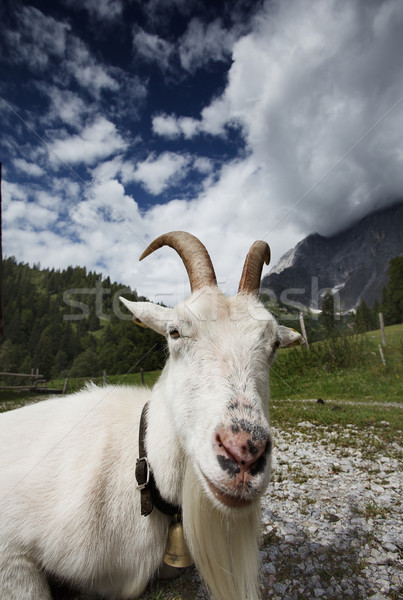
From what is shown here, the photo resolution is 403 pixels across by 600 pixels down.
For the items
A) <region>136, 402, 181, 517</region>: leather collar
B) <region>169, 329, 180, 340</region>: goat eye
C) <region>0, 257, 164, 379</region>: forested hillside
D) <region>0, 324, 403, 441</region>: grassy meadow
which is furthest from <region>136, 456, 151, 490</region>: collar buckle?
<region>0, 257, 164, 379</region>: forested hillside

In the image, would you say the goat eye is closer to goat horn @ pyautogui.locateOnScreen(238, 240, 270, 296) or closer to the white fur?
the white fur

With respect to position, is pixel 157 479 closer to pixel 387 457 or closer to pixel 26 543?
pixel 26 543

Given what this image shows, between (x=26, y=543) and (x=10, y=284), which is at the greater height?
(x=10, y=284)

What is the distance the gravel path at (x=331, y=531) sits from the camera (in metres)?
2.43

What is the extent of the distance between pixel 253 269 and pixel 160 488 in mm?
2103

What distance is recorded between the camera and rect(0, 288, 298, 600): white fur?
6.63 ft

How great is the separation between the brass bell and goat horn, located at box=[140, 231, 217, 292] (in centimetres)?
193

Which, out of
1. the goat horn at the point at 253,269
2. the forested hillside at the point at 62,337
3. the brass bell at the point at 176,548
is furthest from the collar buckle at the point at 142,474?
the forested hillside at the point at 62,337

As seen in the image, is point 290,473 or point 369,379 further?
point 369,379

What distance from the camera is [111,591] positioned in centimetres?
228

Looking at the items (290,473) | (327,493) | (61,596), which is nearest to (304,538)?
(327,493)

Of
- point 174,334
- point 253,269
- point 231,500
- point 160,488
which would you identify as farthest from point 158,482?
point 253,269

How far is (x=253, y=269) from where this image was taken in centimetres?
300

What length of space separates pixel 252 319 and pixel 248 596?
2.08m
